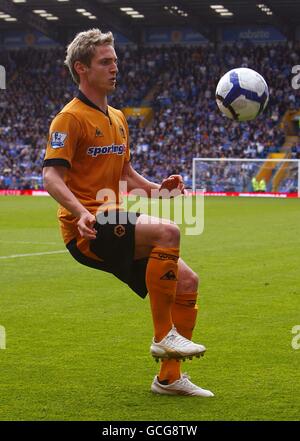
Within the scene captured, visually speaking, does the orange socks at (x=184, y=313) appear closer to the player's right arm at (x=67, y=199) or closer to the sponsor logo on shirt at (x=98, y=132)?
the player's right arm at (x=67, y=199)

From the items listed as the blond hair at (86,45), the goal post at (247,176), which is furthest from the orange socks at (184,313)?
the goal post at (247,176)

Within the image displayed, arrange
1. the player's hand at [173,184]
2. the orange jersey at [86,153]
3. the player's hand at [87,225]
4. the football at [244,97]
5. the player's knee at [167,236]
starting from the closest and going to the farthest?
1. the player's hand at [87,225]
2. the player's knee at [167,236]
3. the orange jersey at [86,153]
4. the player's hand at [173,184]
5. the football at [244,97]

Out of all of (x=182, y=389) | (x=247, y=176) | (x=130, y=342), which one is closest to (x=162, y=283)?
(x=182, y=389)

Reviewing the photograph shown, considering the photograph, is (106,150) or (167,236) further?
(106,150)

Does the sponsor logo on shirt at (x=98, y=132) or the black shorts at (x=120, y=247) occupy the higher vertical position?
the sponsor logo on shirt at (x=98, y=132)

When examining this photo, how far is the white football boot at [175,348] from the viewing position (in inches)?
203

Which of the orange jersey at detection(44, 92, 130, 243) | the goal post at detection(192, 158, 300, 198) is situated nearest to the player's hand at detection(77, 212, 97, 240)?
the orange jersey at detection(44, 92, 130, 243)

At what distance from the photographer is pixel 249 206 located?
30.7m

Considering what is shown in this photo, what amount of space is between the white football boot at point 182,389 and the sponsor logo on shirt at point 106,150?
1.49 m

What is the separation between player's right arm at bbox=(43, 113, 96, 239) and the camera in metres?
5.09

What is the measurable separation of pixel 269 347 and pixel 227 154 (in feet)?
119

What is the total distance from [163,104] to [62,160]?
144ft

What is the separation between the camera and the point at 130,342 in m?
7.21

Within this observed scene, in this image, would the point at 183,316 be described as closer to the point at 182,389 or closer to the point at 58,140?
the point at 182,389
